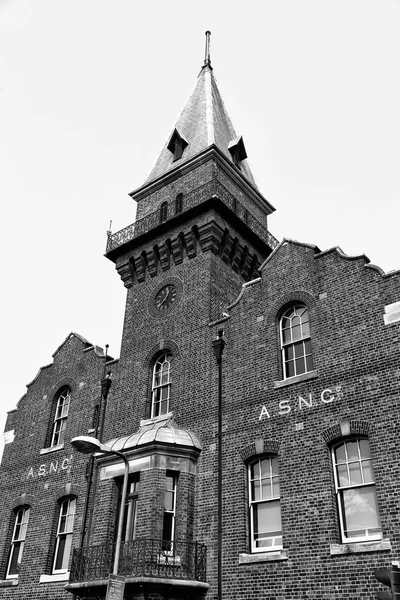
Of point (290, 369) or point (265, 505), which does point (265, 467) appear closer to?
point (265, 505)

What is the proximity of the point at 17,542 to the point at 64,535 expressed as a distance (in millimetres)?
2616

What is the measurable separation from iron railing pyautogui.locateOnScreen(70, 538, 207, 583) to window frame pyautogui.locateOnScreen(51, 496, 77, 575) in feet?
9.78

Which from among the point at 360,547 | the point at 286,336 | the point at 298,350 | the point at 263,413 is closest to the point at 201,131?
the point at 286,336

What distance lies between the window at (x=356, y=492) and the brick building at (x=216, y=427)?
35mm

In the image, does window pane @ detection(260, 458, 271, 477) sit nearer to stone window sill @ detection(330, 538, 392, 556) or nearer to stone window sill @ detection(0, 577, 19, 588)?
stone window sill @ detection(330, 538, 392, 556)

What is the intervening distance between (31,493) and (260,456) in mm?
10204

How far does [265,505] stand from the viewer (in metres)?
16.4

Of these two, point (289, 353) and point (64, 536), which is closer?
point (289, 353)

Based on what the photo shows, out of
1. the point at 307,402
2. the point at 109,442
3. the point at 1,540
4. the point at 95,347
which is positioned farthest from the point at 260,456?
the point at 1,540

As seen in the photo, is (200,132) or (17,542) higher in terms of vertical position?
(200,132)

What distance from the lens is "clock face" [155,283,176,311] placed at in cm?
2272

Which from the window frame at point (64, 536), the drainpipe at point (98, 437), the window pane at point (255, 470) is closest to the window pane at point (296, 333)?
the window pane at point (255, 470)

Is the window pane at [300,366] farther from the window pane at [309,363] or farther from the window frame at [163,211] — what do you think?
the window frame at [163,211]

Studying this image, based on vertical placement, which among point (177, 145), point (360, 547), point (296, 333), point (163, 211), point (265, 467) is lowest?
point (360, 547)
